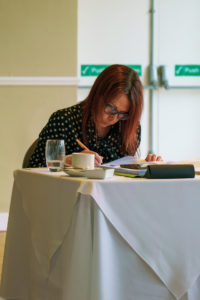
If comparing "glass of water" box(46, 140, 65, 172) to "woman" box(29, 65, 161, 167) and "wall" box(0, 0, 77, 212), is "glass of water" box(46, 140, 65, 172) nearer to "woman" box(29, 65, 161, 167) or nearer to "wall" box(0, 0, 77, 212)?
"woman" box(29, 65, 161, 167)

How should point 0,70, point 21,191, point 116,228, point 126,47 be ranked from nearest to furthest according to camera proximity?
point 116,228
point 21,191
point 0,70
point 126,47

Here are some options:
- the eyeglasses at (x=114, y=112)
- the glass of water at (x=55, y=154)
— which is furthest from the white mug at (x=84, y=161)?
the eyeglasses at (x=114, y=112)

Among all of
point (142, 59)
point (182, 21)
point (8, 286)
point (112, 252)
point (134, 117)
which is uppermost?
point (182, 21)

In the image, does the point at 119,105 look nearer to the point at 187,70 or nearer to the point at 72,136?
the point at 72,136

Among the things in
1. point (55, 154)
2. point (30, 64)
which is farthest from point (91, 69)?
point (55, 154)

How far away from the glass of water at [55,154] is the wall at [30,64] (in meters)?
2.05

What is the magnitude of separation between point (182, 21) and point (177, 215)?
3094 mm

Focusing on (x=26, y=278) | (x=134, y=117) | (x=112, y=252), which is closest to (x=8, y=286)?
(x=26, y=278)

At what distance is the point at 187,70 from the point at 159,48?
0.33 metres

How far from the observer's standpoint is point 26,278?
1529mm

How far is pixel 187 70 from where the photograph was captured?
12.9ft

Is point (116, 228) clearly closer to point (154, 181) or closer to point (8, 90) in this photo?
point (154, 181)

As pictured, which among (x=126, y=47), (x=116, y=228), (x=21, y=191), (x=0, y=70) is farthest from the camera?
(x=126, y=47)

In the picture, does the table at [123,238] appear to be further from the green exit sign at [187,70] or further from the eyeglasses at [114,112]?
the green exit sign at [187,70]
